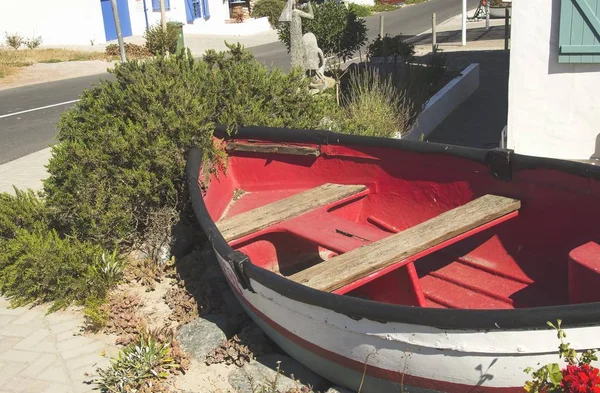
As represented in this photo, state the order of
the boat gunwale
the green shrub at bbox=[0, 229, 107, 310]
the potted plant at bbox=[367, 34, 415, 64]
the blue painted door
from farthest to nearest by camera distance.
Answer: the blue painted door → the potted plant at bbox=[367, 34, 415, 64] → the green shrub at bbox=[0, 229, 107, 310] → the boat gunwale

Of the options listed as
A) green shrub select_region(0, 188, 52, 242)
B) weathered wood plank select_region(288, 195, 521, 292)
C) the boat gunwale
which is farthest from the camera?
green shrub select_region(0, 188, 52, 242)

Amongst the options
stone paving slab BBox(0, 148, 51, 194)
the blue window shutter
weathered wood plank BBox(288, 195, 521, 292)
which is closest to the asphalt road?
stone paving slab BBox(0, 148, 51, 194)

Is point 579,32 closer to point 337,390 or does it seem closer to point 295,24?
point 337,390

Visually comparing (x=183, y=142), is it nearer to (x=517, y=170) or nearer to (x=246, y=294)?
(x=246, y=294)

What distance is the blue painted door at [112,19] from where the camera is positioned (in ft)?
108

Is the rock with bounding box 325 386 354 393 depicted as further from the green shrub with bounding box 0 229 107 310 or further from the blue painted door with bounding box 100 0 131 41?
the blue painted door with bounding box 100 0 131 41

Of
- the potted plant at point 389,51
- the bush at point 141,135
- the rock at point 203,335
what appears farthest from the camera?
the potted plant at point 389,51

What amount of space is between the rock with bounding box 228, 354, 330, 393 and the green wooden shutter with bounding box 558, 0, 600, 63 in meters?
4.29

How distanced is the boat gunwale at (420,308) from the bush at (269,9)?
3172 cm

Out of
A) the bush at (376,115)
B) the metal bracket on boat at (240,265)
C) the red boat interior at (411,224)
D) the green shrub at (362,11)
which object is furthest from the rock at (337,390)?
the green shrub at (362,11)

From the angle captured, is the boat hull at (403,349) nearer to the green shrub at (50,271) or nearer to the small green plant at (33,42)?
the green shrub at (50,271)

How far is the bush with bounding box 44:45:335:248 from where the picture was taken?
6.11m

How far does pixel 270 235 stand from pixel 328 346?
1.87 metres

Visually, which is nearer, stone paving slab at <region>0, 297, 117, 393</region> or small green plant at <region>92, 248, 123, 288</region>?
stone paving slab at <region>0, 297, 117, 393</region>
